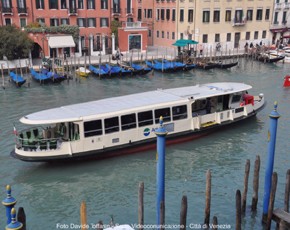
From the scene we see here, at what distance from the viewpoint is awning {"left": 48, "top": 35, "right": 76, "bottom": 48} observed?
1490 inches

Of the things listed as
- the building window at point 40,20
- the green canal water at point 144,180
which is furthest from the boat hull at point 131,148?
the building window at point 40,20

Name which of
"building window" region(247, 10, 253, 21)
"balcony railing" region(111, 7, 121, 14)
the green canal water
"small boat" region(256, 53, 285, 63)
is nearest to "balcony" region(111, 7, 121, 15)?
"balcony railing" region(111, 7, 121, 14)

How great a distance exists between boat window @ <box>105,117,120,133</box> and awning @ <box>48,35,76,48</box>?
24.5 metres

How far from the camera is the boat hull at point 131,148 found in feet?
47.5

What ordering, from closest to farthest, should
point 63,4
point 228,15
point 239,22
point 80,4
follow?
point 63,4, point 80,4, point 228,15, point 239,22

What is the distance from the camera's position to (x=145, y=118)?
1602 centimetres

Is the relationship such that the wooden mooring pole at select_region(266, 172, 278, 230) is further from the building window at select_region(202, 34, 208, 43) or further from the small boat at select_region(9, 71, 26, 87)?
the building window at select_region(202, 34, 208, 43)

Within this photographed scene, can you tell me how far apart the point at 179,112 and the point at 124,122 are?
2.68m

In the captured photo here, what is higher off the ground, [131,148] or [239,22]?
[239,22]

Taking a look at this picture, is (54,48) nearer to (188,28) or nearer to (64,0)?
(64,0)

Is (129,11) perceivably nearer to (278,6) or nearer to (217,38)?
(217,38)

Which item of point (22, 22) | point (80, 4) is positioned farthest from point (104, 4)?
point (22, 22)

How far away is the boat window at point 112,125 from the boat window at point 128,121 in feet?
0.89

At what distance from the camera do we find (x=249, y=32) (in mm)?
47031
